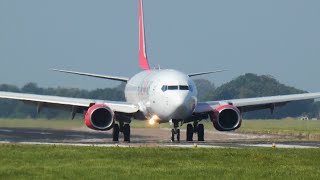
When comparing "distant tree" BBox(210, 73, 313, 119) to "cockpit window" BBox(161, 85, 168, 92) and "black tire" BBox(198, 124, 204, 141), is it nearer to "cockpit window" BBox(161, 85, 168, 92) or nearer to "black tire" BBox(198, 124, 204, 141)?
"black tire" BBox(198, 124, 204, 141)

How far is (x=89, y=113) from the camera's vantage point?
50469 mm

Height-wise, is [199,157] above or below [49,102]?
below

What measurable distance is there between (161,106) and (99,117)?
3.51m

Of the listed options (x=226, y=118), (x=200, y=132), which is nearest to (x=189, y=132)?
(x=200, y=132)

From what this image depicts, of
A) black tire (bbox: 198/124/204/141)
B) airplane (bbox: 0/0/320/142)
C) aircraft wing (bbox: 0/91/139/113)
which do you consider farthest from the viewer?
black tire (bbox: 198/124/204/141)

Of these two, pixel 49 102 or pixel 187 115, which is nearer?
pixel 187 115

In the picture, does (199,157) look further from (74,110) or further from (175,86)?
(74,110)

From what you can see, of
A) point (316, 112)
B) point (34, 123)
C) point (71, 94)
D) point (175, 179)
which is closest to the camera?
point (175, 179)

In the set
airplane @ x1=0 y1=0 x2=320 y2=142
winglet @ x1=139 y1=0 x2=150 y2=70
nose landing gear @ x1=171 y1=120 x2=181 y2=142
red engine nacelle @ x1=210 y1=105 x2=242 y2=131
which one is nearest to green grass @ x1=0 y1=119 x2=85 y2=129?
winglet @ x1=139 y1=0 x2=150 y2=70

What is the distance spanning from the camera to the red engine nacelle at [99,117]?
166 ft

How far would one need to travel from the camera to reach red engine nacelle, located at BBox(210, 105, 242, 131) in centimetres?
5203

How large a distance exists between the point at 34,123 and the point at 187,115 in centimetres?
2771

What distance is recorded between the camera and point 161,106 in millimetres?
50156

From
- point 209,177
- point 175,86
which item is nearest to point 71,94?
point 175,86
